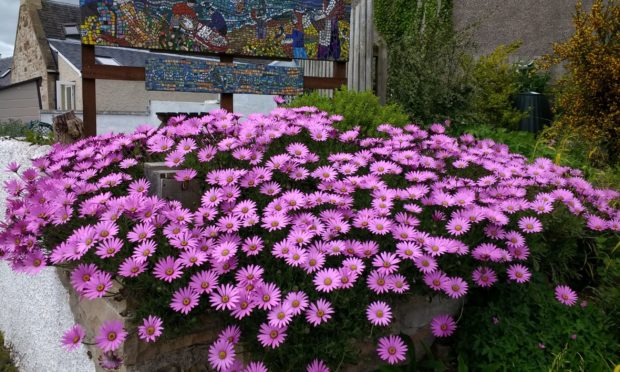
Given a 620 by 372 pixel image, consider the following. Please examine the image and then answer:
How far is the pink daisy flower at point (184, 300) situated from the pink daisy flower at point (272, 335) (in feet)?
0.79

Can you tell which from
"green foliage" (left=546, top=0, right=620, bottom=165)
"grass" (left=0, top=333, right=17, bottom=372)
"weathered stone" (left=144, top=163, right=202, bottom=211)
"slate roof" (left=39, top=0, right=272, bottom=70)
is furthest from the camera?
"slate roof" (left=39, top=0, right=272, bottom=70)

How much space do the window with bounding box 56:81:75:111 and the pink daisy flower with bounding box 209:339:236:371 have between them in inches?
921

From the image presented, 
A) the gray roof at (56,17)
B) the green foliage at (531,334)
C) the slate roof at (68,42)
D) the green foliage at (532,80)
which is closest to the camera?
the green foliage at (531,334)

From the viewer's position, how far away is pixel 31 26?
24.4 metres

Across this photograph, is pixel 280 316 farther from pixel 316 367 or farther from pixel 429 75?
pixel 429 75

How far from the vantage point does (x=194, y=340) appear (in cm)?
191

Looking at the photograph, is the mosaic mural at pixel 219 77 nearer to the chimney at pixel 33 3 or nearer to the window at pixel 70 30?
the window at pixel 70 30

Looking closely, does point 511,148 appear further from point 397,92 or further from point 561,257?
point 561,257

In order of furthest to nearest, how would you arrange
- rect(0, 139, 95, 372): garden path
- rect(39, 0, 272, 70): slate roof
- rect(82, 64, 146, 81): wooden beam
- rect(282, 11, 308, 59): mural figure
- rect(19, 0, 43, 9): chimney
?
rect(19, 0, 43, 9): chimney < rect(39, 0, 272, 70): slate roof < rect(282, 11, 308, 59): mural figure < rect(82, 64, 146, 81): wooden beam < rect(0, 139, 95, 372): garden path

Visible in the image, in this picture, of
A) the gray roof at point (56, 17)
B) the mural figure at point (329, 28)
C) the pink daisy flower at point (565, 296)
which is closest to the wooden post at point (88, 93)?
the mural figure at point (329, 28)

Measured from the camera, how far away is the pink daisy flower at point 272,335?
154 cm

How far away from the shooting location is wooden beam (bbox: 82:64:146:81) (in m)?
5.43

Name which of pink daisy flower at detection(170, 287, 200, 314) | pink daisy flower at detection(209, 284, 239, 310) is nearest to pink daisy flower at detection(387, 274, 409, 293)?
pink daisy flower at detection(209, 284, 239, 310)

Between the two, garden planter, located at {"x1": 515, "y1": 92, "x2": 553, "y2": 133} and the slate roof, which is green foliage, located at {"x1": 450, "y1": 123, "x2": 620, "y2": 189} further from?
the slate roof
